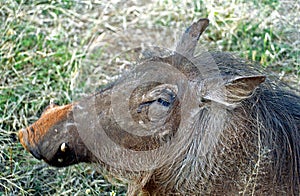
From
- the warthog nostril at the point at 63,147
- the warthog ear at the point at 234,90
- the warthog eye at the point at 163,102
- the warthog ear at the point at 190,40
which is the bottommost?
the warthog nostril at the point at 63,147

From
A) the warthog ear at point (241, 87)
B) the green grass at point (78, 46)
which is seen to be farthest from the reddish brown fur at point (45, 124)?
the green grass at point (78, 46)

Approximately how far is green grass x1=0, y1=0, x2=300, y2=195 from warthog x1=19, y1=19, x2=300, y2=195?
111 centimetres

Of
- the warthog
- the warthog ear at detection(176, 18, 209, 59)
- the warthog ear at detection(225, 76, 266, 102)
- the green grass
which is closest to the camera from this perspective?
the warthog ear at detection(225, 76, 266, 102)

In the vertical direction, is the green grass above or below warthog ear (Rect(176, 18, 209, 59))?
below

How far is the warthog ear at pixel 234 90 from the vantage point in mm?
3135

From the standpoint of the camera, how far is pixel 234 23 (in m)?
6.27

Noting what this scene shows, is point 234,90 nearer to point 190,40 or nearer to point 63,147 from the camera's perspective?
point 190,40

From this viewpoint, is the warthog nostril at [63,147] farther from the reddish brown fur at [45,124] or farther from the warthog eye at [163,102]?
the warthog eye at [163,102]

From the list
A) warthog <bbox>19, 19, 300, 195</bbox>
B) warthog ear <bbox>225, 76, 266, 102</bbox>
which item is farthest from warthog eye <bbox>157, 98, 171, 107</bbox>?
warthog ear <bbox>225, 76, 266, 102</bbox>

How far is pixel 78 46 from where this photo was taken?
6.13 meters

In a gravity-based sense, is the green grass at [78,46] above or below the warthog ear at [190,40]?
below

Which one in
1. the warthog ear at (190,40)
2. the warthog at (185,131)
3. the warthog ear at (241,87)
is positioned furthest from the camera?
the warthog ear at (190,40)

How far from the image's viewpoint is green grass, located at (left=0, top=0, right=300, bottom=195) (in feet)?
15.6

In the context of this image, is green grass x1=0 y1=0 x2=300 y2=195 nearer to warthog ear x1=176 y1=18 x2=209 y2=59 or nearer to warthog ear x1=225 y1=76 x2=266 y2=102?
A: warthog ear x1=176 y1=18 x2=209 y2=59
